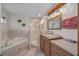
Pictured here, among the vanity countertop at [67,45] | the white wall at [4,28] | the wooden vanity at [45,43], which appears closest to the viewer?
the vanity countertop at [67,45]

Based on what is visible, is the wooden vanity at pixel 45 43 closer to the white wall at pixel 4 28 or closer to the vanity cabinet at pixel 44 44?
the vanity cabinet at pixel 44 44

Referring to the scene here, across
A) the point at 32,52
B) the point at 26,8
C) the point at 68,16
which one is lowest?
the point at 32,52

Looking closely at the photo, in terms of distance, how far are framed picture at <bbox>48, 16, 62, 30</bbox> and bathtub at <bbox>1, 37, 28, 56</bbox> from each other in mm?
456

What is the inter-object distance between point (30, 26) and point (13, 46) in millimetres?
417

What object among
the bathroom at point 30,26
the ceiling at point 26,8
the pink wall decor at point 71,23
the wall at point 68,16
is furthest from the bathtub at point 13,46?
the pink wall decor at point 71,23

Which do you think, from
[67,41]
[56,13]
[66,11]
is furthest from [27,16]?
[67,41]

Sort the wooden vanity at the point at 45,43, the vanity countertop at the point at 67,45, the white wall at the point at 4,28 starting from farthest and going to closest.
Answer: the wooden vanity at the point at 45,43, the white wall at the point at 4,28, the vanity countertop at the point at 67,45

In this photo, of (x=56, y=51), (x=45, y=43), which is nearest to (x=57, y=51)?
(x=56, y=51)

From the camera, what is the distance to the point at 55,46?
158 centimetres

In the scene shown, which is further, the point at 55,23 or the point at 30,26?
the point at 55,23

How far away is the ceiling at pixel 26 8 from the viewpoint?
1510 millimetres

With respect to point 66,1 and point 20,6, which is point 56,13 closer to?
point 66,1

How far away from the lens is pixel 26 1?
1513 mm

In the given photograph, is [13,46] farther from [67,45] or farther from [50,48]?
[67,45]
